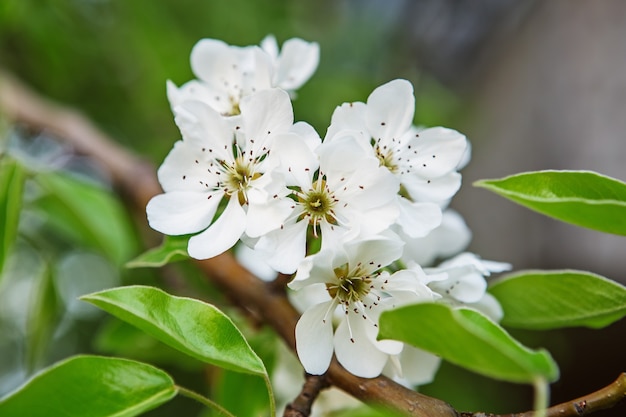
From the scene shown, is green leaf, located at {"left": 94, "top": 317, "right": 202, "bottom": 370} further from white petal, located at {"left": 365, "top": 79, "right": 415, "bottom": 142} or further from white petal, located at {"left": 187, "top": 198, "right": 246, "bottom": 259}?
white petal, located at {"left": 365, "top": 79, "right": 415, "bottom": 142}

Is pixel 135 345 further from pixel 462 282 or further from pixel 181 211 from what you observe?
pixel 462 282

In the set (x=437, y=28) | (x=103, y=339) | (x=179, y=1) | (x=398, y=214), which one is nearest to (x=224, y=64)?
(x=398, y=214)

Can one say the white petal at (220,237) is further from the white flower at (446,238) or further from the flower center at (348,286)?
the white flower at (446,238)

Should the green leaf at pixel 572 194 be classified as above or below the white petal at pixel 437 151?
below

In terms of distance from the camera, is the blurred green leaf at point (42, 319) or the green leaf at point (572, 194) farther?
the blurred green leaf at point (42, 319)

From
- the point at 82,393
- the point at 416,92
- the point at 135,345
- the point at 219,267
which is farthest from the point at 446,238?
the point at 416,92

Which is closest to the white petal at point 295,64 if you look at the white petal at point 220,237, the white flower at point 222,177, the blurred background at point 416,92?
the white flower at point 222,177
